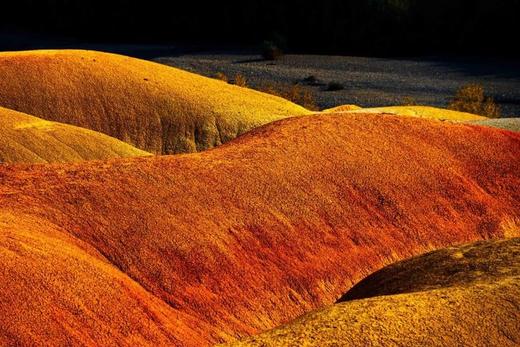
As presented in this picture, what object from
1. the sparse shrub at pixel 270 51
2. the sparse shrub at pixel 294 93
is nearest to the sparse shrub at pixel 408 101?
the sparse shrub at pixel 294 93

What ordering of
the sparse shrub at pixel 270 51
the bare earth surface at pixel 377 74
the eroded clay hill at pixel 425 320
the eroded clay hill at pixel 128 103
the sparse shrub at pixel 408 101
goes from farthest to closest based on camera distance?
the sparse shrub at pixel 270 51, the bare earth surface at pixel 377 74, the sparse shrub at pixel 408 101, the eroded clay hill at pixel 128 103, the eroded clay hill at pixel 425 320

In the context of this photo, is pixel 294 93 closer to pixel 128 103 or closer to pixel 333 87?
pixel 333 87

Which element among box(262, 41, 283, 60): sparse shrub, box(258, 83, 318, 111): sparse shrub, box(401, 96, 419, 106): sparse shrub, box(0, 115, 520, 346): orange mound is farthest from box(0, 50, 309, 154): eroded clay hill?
box(262, 41, 283, 60): sparse shrub

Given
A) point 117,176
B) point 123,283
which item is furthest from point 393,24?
point 123,283

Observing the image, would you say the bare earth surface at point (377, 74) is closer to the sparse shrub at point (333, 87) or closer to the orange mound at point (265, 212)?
the sparse shrub at point (333, 87)

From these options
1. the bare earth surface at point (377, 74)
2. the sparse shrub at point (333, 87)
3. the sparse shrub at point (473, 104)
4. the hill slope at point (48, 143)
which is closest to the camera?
the hill slope at point (48, 143)

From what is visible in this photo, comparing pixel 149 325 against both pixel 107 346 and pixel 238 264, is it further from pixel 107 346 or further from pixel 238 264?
pixel 238 264

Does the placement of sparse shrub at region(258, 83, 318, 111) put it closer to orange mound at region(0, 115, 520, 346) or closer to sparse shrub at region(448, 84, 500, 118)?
sparse shrub at region(448, 84, 500, 118)

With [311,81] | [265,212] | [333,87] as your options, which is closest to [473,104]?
[333,87]
